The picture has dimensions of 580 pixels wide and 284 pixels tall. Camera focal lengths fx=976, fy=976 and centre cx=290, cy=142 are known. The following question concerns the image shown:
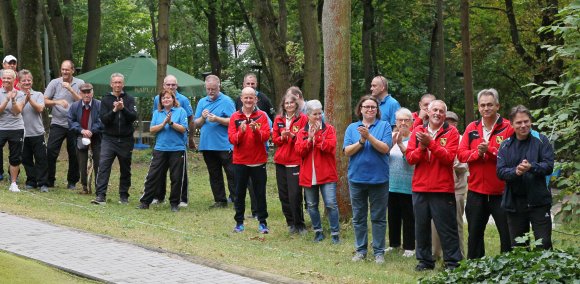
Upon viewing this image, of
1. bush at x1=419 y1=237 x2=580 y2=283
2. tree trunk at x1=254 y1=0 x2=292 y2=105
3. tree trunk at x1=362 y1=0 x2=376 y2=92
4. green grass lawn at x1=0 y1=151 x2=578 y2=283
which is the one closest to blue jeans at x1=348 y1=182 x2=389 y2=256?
green grass lawn at x1=0 y1=151 x2=578 y2=283

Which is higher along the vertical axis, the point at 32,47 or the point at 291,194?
the point at 32,47

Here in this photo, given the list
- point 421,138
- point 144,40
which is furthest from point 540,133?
point 144,40

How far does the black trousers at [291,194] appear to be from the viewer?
13.6 meters

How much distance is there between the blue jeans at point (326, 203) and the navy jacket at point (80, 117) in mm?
5243

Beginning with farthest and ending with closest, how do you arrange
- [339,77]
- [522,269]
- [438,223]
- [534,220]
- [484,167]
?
[339,77]
[438,223]
[484,167]
[534,220]
[522,269]

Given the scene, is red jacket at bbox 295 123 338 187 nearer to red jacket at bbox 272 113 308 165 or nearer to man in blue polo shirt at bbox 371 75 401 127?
red jacket at bbox 272 113 308 165

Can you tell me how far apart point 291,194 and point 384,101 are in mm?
1823

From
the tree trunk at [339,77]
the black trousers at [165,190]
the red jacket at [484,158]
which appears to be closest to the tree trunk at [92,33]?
the black trousers at [165,190]

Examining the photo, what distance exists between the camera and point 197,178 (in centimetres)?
2216

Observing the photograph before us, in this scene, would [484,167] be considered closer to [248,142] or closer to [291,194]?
[291,194]

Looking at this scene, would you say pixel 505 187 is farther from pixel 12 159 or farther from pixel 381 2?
pixel 381 2

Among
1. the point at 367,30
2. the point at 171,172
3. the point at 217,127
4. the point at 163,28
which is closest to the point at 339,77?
the point at 217,127

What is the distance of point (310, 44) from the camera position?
25688mm

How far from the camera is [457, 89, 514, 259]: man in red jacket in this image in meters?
10.6
